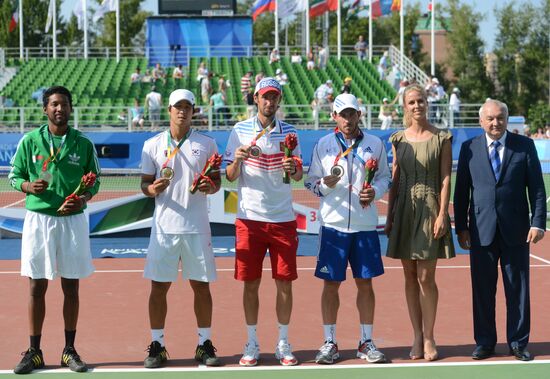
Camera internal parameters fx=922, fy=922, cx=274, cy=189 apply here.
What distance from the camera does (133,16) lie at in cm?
7181

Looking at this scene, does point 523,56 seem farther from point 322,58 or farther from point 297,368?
point 297,368

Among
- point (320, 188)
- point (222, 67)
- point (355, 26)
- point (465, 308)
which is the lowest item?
point (465, 308)

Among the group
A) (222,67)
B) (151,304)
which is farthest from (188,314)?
(222,67)

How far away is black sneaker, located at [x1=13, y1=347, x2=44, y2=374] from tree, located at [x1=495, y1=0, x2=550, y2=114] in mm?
65197

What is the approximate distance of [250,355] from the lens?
7.26 meters

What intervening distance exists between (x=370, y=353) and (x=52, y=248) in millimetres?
2614

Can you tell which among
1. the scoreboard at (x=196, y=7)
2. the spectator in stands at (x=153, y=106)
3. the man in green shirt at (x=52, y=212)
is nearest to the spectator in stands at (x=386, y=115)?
the spectator in stands at (x=153, y=106)

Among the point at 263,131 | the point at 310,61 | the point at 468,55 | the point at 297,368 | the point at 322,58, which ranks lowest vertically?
the point at 297,368

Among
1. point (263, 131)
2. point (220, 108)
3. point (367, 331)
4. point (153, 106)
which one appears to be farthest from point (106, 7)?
point (367, 331)

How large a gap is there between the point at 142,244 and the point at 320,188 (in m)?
6.94

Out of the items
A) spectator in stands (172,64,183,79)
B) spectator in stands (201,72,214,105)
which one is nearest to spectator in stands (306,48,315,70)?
spectator in stands (172,64,183,79)

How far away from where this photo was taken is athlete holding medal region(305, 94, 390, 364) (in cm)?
733

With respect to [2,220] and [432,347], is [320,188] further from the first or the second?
[2,220]

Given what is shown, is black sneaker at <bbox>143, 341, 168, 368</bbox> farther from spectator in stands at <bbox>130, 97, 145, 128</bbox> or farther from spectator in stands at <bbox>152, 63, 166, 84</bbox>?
spectator in stands at <bbox>152, 63, 166, 84</bbox>
